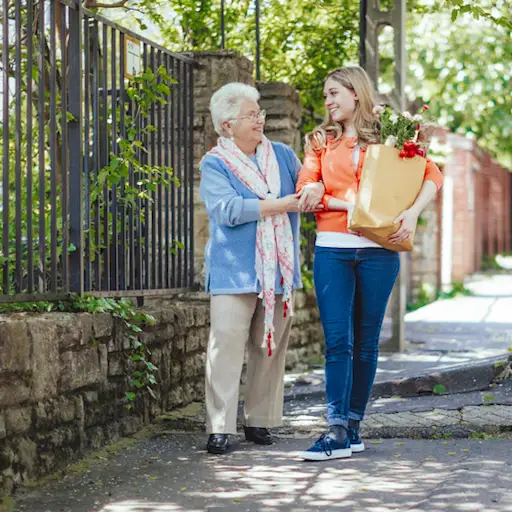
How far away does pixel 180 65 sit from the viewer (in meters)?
7.95

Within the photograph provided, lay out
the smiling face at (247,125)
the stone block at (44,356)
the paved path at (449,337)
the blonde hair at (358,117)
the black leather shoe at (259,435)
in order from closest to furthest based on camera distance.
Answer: the stone block at (44,356)
the blonde hair at (358,117)
the smiling face at (247,125)
the black leather shoe at (259,435)
the paved path at (449,337)

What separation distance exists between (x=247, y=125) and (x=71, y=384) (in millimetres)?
1643

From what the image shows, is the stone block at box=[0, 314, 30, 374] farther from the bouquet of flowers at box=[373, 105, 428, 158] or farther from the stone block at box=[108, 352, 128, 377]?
the bouquet of flowers at box=[373, 105, 428, 158]

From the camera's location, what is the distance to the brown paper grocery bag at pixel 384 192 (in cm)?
551

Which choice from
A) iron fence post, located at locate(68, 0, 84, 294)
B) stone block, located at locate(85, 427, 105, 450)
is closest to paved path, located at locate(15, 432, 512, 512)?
stone block, located at locate(85, 427, 105, 450)

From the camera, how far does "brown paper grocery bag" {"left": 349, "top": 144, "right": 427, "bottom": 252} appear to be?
5.51 meters

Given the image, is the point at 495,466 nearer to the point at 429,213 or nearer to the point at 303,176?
the point at 303,176

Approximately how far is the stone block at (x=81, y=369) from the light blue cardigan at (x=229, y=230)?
712 millimetres

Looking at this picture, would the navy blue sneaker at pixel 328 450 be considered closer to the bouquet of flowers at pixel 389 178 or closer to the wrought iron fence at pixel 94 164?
the bouquet of flowers at pixel 389 178

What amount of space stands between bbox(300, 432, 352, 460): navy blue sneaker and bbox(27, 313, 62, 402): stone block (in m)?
1.28

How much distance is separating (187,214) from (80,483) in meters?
3.10

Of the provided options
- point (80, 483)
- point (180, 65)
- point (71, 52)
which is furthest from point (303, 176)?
point (180, 65)

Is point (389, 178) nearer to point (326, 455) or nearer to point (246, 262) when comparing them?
point (246, 262)

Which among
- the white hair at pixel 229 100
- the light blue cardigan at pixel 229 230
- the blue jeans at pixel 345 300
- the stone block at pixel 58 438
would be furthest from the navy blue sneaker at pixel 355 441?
the white hair at pixel 229 100
